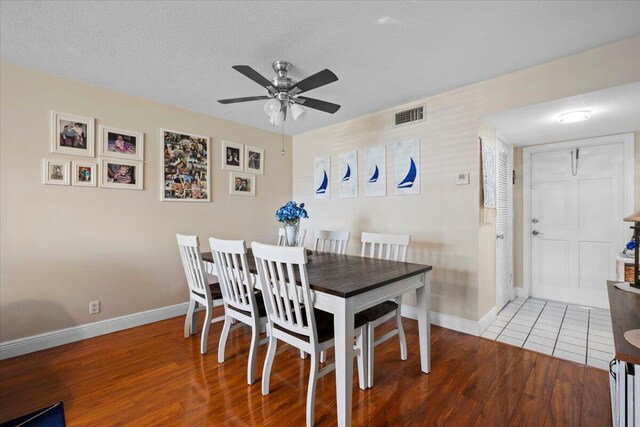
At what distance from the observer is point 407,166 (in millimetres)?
3178

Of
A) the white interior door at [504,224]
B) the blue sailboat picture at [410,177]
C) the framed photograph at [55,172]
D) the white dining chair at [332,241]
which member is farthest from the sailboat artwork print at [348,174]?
the framed photograph at [55,172]

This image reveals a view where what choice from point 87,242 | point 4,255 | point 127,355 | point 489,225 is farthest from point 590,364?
point 4,255

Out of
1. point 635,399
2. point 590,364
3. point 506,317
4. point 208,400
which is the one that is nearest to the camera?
point 635,399

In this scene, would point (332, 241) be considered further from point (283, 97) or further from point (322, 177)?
point (283, 97)

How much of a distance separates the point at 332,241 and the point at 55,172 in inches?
103

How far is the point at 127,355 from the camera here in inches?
93.4

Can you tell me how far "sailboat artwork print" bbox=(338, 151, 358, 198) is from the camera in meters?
3.70

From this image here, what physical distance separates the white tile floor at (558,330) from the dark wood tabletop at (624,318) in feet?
3.15

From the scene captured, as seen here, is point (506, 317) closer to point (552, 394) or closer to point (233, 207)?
point (552, 394)

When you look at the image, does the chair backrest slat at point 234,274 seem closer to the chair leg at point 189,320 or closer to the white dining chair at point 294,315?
the white dining chair at point 294,315

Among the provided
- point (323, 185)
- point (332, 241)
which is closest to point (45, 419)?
point (332, 241)

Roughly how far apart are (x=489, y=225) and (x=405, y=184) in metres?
0.95

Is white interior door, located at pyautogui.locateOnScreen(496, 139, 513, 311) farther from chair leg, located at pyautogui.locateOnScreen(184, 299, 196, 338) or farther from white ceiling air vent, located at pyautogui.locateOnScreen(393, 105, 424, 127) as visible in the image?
chair leg, located at pyautogui.locateOnScreen(184, 299, 196, 338)

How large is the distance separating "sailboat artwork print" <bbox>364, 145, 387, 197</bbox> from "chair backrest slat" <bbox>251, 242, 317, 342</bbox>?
2008mm
